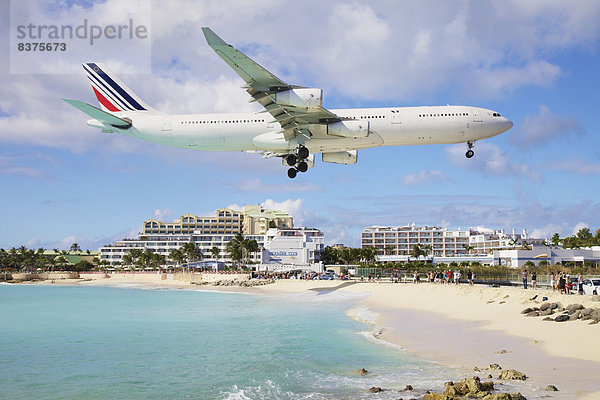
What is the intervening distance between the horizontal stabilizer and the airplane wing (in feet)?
29.5

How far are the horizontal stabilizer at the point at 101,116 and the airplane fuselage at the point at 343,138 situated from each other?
0.92m

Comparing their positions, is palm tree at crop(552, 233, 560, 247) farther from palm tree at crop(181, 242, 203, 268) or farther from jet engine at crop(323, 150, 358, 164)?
jet engine at crop(323, 150, 358, 164)

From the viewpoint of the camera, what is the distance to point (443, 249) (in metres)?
180

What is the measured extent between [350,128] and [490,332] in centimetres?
1421

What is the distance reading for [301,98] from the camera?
1077 inches

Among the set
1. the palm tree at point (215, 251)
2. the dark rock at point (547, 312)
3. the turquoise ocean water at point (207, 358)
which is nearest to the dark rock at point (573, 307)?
the dark rock at point (547, 312)

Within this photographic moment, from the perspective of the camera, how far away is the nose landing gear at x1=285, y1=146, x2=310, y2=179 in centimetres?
3247

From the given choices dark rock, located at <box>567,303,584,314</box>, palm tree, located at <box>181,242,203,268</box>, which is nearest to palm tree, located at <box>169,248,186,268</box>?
palm tree, located at <box>181,242,203,268</box>

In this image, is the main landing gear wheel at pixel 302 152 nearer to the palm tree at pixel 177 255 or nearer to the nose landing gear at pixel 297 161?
the nose landing gear at pixel 297 161

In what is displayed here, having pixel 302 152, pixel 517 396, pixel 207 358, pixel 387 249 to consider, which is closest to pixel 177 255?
pixel 387 249

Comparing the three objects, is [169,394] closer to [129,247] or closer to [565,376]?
[565,376]

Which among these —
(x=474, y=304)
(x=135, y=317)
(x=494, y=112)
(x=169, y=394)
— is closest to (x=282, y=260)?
(x=135, y=317)

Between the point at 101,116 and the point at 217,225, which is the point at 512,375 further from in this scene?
the point at 217,225

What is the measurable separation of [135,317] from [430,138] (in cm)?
3512
